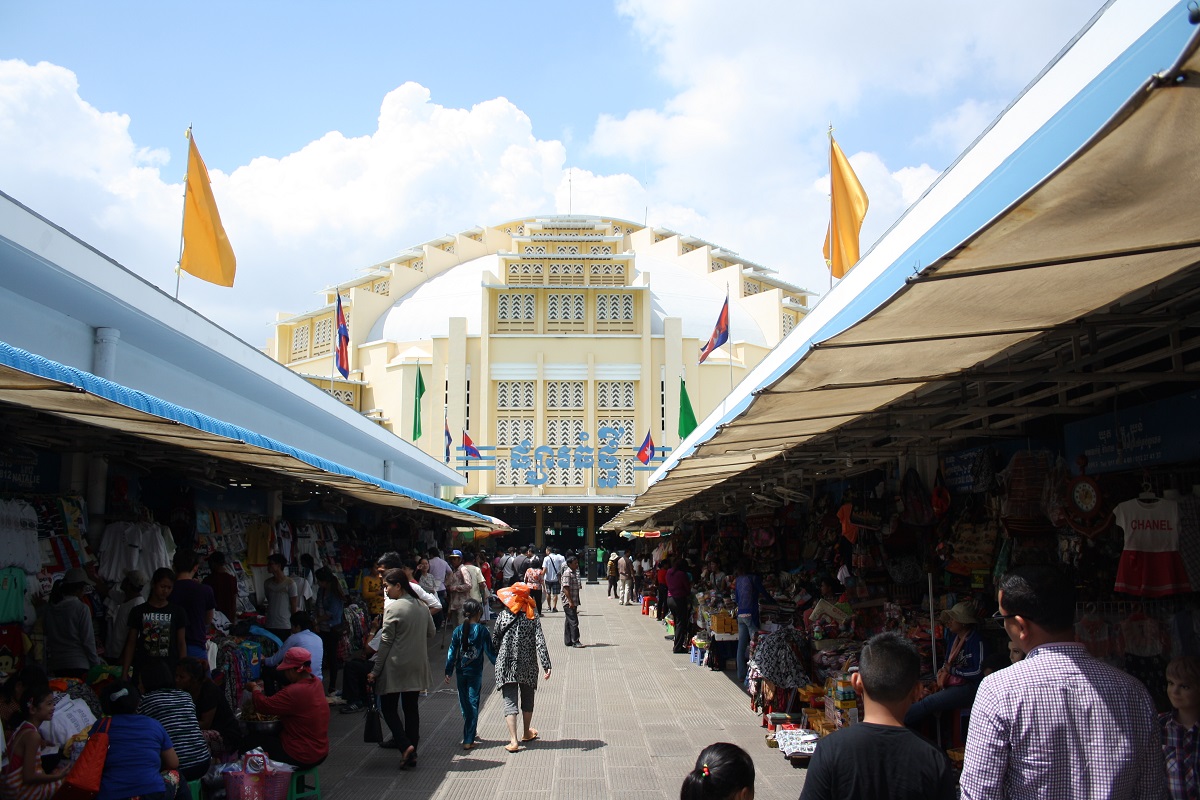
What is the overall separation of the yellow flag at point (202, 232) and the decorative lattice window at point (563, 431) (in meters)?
24.9

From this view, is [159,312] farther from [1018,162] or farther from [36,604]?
[1018,162]

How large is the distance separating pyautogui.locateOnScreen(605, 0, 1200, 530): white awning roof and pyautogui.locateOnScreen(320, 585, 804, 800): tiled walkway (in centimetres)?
248

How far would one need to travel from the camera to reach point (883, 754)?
8.89 feet

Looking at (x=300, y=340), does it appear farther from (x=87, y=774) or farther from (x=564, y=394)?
(x=87, y=774)

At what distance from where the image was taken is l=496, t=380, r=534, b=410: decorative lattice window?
37688 millimetres

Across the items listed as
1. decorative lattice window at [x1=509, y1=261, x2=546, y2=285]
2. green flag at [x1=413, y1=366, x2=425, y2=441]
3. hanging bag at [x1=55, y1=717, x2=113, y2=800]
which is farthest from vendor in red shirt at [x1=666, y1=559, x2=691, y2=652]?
decorative lattice window at [x1=509, y1=261, x2=546, y2=285]

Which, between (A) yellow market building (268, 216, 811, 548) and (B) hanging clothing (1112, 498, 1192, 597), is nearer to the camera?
(B) hanging clothing (1112, 498, 1192, 597)

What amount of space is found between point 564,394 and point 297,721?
32.0 m

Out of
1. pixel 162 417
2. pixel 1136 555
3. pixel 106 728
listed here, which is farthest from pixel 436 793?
pixel 1136 555

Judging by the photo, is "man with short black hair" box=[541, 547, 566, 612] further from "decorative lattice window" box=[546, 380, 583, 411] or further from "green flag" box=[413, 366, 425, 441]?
"decorative lattice window" box=[546, 380, 583, 411]

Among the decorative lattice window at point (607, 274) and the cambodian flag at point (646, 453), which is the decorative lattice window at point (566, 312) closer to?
the decorative lattice window at point (607, 274)

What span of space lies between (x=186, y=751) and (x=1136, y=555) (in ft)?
17.2

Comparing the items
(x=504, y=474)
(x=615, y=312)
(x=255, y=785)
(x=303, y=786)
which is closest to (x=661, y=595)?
(x=303, y=786)

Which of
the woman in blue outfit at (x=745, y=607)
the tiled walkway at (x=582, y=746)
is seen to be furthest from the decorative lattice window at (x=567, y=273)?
the woman in blue outfit at (x=745, y=607)
